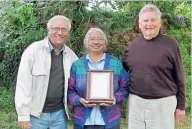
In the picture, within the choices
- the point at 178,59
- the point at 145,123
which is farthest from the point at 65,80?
the point at 178,59

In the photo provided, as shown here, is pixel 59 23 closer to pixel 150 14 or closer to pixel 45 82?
pixel 45 82

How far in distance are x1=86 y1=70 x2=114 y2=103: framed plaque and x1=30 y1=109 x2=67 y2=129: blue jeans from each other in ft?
1.24

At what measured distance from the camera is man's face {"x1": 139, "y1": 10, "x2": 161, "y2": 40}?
11.1ft

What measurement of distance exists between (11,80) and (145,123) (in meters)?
4.65

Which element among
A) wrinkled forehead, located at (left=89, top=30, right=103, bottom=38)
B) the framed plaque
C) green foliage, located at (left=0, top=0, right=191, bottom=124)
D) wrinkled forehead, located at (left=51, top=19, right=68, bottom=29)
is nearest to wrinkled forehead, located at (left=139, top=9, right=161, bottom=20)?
wrinkled forehead, located at (left=89, top=30, right=103, bottom=38)

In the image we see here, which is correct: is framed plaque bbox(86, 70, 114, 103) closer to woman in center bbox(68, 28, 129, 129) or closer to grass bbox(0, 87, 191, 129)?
woman in center bbox(68, 28, 129, 129)

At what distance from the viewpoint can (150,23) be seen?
337 cm

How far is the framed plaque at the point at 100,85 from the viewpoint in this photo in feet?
10.8

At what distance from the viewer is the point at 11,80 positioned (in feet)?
24.7

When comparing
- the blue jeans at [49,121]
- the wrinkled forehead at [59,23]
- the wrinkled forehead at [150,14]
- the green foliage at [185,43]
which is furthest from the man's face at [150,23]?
the green foliage at [185,43]

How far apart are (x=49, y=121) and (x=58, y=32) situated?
2.70 feet

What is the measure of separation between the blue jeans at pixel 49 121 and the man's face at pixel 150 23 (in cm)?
109

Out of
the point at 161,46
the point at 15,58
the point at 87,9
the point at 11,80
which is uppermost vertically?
the point at 87,9

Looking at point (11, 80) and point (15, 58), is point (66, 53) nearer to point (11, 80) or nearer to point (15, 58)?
point (15, 58)
